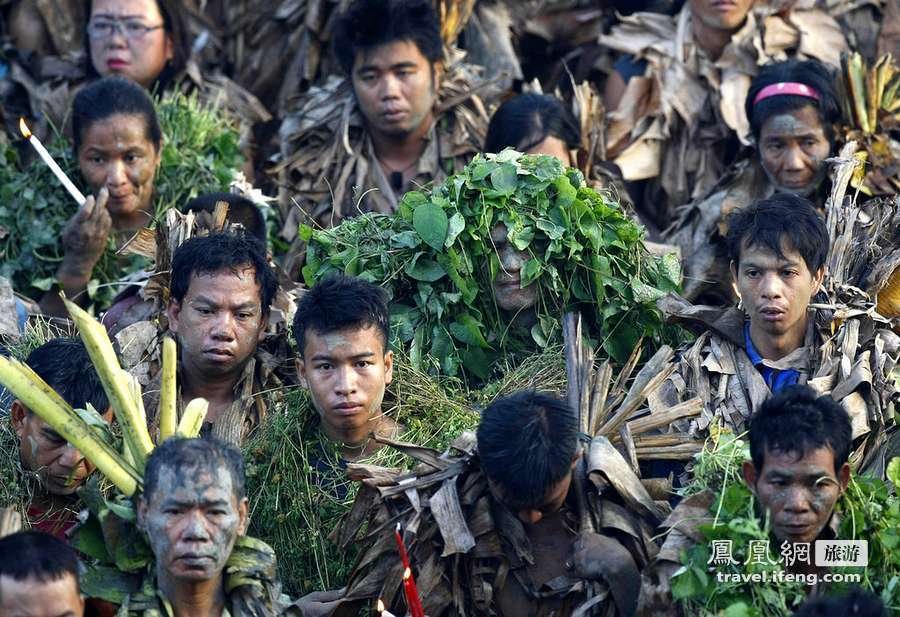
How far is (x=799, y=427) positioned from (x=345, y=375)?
172 centimetres

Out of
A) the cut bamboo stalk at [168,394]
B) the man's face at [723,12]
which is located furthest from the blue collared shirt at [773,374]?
the man's face at [723,12]

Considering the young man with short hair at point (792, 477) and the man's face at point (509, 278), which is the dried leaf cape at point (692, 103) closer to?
the man's face at point (509, 278)

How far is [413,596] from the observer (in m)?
5.42

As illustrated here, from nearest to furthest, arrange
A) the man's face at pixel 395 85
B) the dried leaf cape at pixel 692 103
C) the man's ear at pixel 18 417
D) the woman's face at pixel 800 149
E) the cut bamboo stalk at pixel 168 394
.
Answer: the cut bamboo stalk at pixel 168 394 < the man's ear at pixel 18 417 < the woman's face at pixel 800 149 < the man's face at pixel 395 85 < the dried leaf cape at pixel 692 103

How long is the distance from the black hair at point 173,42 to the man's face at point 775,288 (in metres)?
3.69

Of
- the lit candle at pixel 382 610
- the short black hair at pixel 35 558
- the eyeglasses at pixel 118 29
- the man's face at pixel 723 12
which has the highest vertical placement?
the eyeglasses at pixel 118 29

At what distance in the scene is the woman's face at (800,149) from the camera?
24.8ft

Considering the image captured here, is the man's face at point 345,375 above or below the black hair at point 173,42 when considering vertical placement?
below

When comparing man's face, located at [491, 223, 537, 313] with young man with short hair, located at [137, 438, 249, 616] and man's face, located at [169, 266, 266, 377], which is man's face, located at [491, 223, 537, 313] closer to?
man's face, located at [169, 266, 266, 377]

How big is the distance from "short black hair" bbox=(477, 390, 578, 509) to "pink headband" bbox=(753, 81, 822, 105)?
2.53 meters

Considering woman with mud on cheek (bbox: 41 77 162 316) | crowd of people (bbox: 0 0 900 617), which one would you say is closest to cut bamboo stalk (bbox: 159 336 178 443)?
crowd of people (bbox: 0 0 900 617)

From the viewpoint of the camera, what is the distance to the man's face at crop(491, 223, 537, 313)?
22.4 ft

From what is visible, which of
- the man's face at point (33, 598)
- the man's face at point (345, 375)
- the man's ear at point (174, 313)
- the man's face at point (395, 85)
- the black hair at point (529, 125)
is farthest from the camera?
the man's face at point (395, 85)

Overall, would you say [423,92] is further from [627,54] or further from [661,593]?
[661,593]
